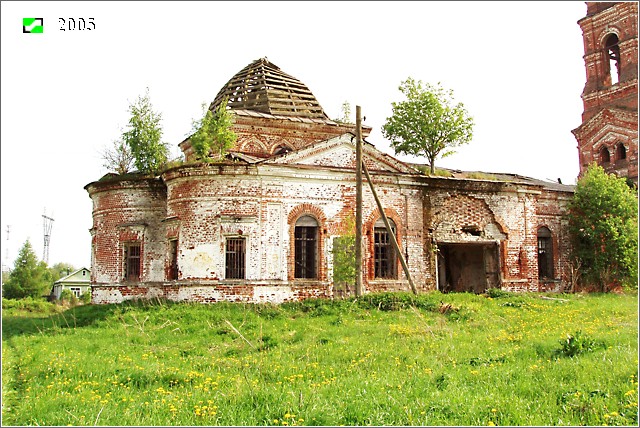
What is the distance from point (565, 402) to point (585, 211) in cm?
1665

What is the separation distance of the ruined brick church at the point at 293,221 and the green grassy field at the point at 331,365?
1.56m

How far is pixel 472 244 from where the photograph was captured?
1980 cm

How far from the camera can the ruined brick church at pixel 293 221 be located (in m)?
17.0

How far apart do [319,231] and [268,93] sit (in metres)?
6.89

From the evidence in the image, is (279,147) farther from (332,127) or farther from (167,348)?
(167,348)

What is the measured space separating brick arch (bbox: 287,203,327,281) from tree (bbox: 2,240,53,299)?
28.3 meters

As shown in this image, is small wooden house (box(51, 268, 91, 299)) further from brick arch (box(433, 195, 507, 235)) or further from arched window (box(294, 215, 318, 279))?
brick arch (box(433, 195, 507, 235))

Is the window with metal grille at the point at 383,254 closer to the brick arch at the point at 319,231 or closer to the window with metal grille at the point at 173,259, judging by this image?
the brick arch at the point at 319,231

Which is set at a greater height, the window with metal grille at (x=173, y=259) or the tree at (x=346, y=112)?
the tree at (x=346, y=112)

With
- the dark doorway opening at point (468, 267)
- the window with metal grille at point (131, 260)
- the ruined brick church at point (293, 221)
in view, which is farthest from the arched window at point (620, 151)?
the window with metal grille at point (131, 260)

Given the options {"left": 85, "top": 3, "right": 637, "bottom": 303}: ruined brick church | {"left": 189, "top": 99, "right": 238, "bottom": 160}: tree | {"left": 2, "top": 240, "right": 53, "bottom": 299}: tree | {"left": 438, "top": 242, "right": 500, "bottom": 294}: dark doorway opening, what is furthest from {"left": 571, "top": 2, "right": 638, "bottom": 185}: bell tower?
{"left": 2, "top": 240, "right": 53, "bottom": 299}: tree

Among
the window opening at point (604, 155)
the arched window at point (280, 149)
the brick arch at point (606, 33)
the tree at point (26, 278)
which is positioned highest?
the brick arch at point (606, 33)

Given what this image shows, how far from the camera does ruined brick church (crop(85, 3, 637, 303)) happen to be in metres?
17.0

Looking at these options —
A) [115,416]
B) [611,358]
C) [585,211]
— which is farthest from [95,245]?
[585,211]
